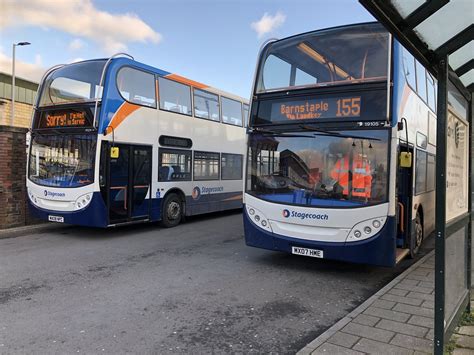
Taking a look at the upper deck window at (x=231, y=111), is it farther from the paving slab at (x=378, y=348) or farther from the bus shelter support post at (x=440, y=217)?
the bus shelter support post at (x=440, y=217)

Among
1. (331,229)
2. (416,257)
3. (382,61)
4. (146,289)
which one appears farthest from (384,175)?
(146,289)

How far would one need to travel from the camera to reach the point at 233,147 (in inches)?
557

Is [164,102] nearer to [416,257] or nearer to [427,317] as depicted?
[416,257]

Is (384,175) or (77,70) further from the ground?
(77,70)

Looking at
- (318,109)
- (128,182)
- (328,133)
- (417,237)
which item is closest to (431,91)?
(417,237)

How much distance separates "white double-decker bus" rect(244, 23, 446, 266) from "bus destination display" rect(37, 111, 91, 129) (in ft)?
14.0

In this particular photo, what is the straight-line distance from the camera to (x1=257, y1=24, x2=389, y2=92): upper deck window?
6137 mm

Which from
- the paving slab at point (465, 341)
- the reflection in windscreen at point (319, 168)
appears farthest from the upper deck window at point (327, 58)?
the paving slab at point (465, 341)

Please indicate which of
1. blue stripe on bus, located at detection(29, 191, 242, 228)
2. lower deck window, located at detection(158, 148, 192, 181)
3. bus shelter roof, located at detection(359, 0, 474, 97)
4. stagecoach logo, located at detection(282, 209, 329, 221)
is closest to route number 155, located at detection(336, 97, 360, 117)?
stagecoach logo, located at detection(282, 209, 329, 221)

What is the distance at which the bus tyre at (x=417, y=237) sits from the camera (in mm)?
7668

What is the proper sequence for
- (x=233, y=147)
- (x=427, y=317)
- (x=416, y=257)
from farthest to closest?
(x=233, y=147), (x=416, y=257), (x=427, y=317)

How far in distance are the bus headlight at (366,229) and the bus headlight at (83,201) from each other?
5.71 metres

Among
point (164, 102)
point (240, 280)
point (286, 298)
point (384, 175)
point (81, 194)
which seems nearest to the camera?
point (286, 298)

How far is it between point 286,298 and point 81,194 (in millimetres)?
5569
